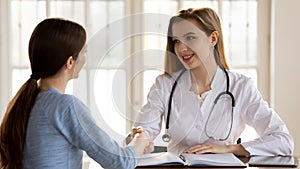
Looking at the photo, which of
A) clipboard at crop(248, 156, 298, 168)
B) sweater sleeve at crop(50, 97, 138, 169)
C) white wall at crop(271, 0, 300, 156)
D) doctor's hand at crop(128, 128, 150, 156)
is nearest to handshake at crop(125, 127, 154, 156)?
doctor's hand at crop(128, 128, 150, 156)

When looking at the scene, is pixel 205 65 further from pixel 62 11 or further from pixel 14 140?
pixel 62 11

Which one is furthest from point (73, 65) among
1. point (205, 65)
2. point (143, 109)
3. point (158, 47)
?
point (205, 65)

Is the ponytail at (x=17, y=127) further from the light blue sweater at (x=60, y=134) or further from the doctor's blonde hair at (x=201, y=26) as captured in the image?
the doctor's blonde hair at (x=201, y=26)

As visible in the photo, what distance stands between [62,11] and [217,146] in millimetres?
1693

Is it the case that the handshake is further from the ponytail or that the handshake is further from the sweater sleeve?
the ponytail

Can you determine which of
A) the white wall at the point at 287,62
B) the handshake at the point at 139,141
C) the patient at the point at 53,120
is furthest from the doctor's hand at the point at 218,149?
the white wall at the point at 287,62

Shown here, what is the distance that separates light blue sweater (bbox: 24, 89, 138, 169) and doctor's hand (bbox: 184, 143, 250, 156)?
557mm

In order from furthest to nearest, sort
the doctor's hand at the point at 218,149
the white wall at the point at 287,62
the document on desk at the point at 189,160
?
the white wall at the point at 287,62, the doctor's hand at the point at 218,149, the document on desk at the point at 189,160

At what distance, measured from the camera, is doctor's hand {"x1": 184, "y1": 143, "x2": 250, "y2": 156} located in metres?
2.00

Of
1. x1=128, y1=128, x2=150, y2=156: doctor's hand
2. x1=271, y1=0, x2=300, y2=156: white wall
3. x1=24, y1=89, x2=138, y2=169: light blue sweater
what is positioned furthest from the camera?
x1=271, y1=0, x2=300, y2=156: white wall

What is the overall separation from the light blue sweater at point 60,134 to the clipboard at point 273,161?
0.60m

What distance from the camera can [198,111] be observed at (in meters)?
2.14

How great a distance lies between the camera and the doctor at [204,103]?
2.05 m

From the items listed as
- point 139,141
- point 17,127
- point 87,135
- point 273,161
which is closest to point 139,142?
point 139,141
